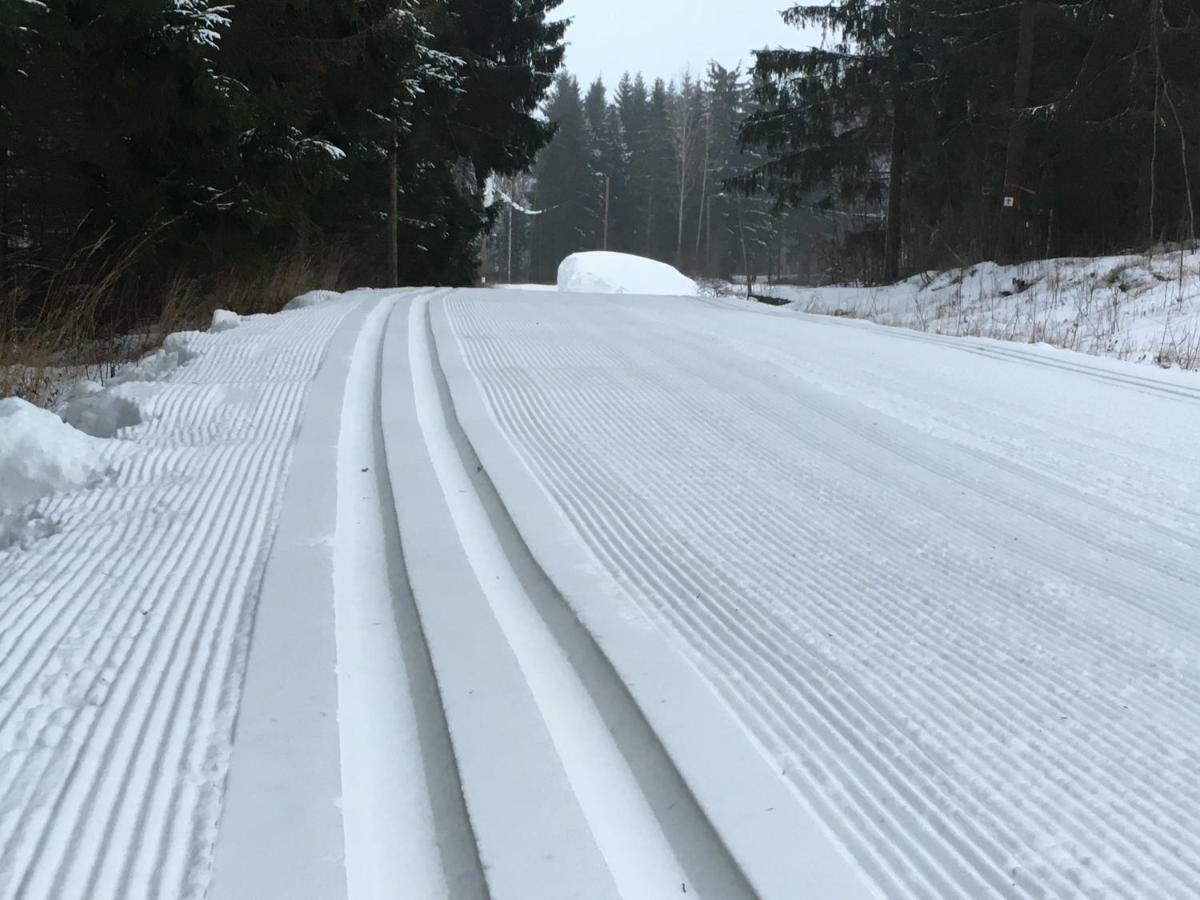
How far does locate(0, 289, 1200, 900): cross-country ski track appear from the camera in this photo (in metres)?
0.91

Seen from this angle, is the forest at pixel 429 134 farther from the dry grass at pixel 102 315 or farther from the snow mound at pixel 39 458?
the snow mound at pixel 39 458

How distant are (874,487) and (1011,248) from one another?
483 inches

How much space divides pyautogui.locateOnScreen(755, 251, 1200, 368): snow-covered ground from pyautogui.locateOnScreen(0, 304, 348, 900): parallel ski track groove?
189 inches

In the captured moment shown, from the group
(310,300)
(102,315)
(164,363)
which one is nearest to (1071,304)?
(310,300)

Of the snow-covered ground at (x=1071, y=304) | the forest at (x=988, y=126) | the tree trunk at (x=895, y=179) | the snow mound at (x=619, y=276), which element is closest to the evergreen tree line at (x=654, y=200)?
the snow mound at (x=619, y=276)

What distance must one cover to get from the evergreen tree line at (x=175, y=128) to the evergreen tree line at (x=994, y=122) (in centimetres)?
750

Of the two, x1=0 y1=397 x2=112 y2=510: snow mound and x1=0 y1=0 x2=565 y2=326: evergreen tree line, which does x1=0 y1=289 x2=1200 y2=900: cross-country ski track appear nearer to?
x1=0 y1=397 x2=112 y2=510: snow mound

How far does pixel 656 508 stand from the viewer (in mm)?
1956

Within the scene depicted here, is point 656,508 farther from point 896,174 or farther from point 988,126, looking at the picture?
point 896,174

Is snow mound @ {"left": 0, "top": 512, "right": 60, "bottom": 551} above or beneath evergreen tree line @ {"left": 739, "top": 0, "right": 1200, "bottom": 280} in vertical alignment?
beneath

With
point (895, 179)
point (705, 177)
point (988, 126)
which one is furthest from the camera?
point (705, 177)

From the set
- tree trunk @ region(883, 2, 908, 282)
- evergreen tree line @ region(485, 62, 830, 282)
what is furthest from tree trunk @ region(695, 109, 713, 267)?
tree trunk @ region(883, 2, 908, 282)

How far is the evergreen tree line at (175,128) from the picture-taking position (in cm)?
479

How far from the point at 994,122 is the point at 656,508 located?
14623 mm
